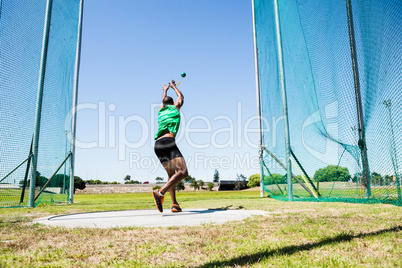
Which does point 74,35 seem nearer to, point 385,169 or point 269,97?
point 269,97

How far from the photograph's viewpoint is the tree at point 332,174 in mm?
5666

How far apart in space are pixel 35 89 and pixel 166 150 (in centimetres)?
549

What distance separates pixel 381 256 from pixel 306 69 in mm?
5890

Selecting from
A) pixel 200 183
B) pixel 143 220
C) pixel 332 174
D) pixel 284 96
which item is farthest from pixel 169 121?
pixel 200 183

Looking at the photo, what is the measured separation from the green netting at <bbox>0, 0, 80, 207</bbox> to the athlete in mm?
4624

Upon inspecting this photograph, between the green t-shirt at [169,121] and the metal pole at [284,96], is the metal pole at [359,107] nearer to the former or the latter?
the metal pole at [284,96]

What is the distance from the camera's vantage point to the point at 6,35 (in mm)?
6945

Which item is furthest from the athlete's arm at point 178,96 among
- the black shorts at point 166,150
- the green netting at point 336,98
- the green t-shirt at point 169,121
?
the green netting at point 336,98

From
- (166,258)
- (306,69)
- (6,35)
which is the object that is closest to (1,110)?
(6,35)

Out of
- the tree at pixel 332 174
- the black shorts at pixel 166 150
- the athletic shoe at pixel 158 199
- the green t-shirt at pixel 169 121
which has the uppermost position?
the green t-shirt at pixel 169 121

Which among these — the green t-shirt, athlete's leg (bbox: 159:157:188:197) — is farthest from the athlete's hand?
athlete's leg (bbox: 159:157:188:197)

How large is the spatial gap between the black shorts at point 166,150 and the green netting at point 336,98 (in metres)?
3.19

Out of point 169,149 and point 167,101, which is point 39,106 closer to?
point 167,101

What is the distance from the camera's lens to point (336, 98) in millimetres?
5762
